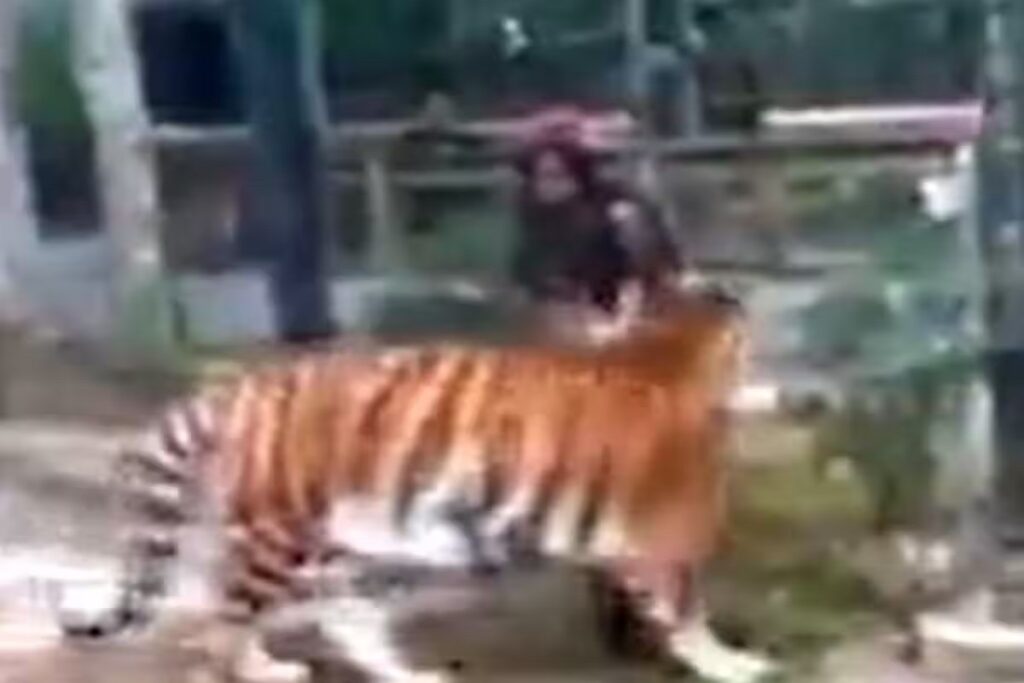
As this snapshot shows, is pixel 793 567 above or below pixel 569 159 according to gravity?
below

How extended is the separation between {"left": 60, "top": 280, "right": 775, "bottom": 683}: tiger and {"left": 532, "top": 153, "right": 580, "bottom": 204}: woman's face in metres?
0.08

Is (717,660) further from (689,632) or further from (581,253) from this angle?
(581,253)

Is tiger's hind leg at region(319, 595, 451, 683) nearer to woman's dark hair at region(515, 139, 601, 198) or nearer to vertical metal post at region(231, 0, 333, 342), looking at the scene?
vertical metal post at region(231, 0, 333, 342)

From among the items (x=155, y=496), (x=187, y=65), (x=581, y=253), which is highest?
(x=187, y=65)

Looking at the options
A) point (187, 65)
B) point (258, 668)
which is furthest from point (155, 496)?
point (187, 65)

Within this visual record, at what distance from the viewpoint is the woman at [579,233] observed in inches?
59.3

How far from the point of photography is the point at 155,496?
1528 millimetres

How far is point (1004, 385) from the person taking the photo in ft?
4.93

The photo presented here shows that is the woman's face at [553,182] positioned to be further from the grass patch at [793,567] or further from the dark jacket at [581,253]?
the grass patch at [793,567]

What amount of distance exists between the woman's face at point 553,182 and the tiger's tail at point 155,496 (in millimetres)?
219

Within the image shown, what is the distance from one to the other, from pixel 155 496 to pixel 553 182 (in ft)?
0.92

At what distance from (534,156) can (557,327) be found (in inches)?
3.7

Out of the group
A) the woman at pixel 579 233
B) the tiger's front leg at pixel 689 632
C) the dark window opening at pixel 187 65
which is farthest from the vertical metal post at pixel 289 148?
the tiger's front leg at pixel 689 632

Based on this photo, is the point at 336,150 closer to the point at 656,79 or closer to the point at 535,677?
the point at 656,79
